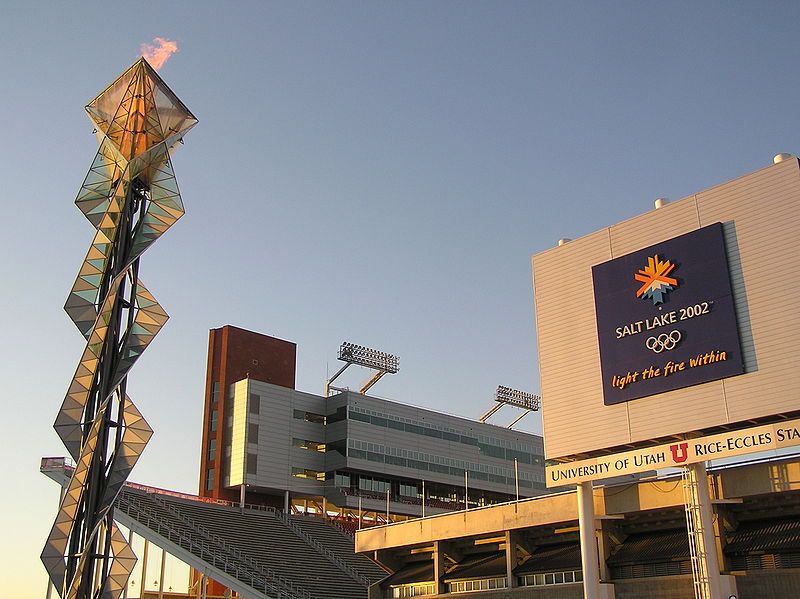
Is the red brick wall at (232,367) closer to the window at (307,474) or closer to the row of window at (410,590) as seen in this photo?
the window at (307,474)

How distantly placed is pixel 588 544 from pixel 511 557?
8955mm

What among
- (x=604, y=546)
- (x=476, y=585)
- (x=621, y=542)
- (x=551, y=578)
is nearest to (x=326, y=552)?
(x=476, y=585)

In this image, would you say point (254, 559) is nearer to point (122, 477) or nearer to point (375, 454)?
point (375, 454)

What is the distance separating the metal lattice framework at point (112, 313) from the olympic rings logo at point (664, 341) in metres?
23.5

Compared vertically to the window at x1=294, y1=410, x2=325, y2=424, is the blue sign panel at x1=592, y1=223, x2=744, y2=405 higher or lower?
lower

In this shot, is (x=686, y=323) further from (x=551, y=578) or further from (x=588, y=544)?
(x=551, y=578)

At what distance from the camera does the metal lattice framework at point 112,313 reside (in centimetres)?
3083

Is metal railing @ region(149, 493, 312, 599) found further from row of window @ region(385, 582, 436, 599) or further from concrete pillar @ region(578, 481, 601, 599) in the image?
concrete pillar @ region(578, 481, 601, 599)

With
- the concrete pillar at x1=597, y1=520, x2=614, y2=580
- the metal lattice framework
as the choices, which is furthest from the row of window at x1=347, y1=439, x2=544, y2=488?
the metal lattice framework

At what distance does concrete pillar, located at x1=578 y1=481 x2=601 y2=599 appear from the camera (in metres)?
44.7

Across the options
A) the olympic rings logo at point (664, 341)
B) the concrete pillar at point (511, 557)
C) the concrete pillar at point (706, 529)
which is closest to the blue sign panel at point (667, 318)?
the olympic rings logo at point (664, 341)

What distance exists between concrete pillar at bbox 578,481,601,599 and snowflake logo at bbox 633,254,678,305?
10131 millimetres

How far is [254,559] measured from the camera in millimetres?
70125

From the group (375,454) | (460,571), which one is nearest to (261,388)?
(375,454)
